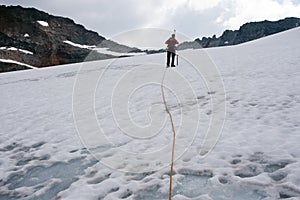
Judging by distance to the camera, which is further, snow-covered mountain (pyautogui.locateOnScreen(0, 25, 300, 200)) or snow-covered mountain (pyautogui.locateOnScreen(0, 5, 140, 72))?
snow-covered mountain (pyautogui.locateOnScreen(0, 5, 140, 72))

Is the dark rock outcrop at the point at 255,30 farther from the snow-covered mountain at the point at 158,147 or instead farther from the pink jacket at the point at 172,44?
the snow-covered mountain at the point at 158,147

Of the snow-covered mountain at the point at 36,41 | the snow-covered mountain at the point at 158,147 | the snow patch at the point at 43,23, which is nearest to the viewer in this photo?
the snow-covered mountain at the point at 158,147

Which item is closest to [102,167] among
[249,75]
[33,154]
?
[33,154]

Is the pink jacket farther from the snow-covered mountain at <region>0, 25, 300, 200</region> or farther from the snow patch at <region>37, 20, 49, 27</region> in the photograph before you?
the snow patch at <region>37, 20, 49, 27</region>

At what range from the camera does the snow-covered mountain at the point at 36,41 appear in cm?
6469

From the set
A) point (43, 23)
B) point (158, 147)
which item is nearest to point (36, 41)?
point (43, 23)

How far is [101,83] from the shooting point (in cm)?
1241

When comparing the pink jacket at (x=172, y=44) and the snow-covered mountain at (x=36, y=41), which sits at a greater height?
the snow-covered mountain at (x=36, y=41)

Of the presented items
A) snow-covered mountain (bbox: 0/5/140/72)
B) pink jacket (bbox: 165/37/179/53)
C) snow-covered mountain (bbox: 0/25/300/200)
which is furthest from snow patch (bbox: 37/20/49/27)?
snow-covered mountain (bbox: 0/25/300/200)

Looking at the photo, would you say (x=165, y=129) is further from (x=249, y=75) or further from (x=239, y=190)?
(x=249, y=75)

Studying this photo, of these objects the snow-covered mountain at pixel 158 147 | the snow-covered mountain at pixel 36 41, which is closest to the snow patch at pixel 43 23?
the snow-covered mountain at pixel 36 41

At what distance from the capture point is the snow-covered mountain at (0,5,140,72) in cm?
6469

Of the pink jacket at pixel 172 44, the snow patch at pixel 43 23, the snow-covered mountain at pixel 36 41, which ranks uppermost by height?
the snow patch at pixel 43 23

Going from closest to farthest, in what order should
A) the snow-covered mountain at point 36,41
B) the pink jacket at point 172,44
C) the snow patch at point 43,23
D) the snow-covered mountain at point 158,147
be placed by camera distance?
1. the snow-covered mountain at point 158,147
2. the pink jacket at point 172,44
3. the snow-covered mountain at point 36,41
4. the snow patch at point 43,23
